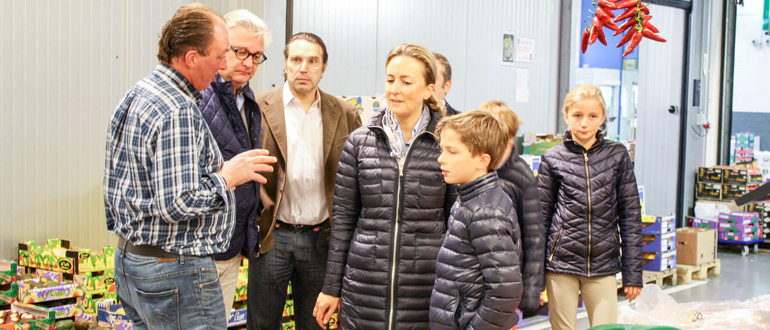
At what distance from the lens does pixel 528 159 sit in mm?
5984

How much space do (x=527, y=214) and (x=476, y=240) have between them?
1.97 ft

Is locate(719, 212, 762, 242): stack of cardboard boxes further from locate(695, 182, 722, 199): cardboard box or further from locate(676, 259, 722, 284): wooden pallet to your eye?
locate(676, 259, 722, 284): wooden pallet

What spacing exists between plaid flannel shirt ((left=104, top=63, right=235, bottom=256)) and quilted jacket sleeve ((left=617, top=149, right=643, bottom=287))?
2.03 m

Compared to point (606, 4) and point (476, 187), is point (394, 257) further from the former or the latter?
point (606, 4)

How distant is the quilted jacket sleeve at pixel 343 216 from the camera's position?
8.09 ft

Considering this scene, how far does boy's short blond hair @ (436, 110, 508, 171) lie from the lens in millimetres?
2191

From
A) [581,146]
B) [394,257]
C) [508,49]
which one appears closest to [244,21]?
[394,257]

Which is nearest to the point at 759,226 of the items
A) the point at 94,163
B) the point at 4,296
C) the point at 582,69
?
the point at 582,69

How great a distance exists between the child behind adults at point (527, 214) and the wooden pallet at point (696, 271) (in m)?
4.78

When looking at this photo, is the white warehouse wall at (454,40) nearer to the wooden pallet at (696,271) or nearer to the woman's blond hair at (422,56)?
the wooden pallet at (696,271)

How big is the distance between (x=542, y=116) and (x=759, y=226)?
3783mm

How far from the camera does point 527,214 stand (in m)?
2.64

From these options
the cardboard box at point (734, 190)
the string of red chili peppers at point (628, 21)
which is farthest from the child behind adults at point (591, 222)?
the cardboard box at point (734, 190)

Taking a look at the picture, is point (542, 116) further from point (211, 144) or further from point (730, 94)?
point (211, 144)
